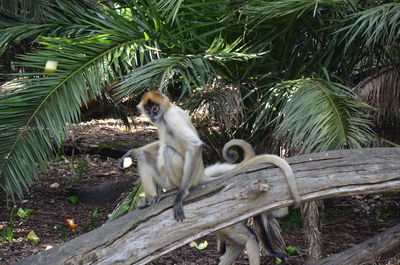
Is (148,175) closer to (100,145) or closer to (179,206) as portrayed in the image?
(179,206)

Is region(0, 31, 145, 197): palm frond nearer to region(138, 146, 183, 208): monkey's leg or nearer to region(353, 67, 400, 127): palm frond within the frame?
region(138, 146, 183, 208): monkey's leg

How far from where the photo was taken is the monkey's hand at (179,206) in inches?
157

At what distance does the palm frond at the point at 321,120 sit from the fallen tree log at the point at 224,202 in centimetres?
41

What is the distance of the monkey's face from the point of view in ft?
15.0

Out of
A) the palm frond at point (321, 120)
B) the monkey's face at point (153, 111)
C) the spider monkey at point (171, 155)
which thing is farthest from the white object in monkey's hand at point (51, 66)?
the palm frond at point (321, 120)

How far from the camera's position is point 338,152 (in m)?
4.62

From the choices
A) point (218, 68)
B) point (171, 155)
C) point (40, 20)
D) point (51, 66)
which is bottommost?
point (171, 155)

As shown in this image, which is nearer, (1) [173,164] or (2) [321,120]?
(1) [173,164]

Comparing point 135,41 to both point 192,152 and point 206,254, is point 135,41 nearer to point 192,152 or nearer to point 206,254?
point 192,152

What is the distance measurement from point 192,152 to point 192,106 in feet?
5.76

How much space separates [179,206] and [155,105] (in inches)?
41.6

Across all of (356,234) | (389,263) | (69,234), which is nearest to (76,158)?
(69,234)

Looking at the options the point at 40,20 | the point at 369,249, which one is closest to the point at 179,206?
the point at 369,249

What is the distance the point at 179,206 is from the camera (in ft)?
13.2
